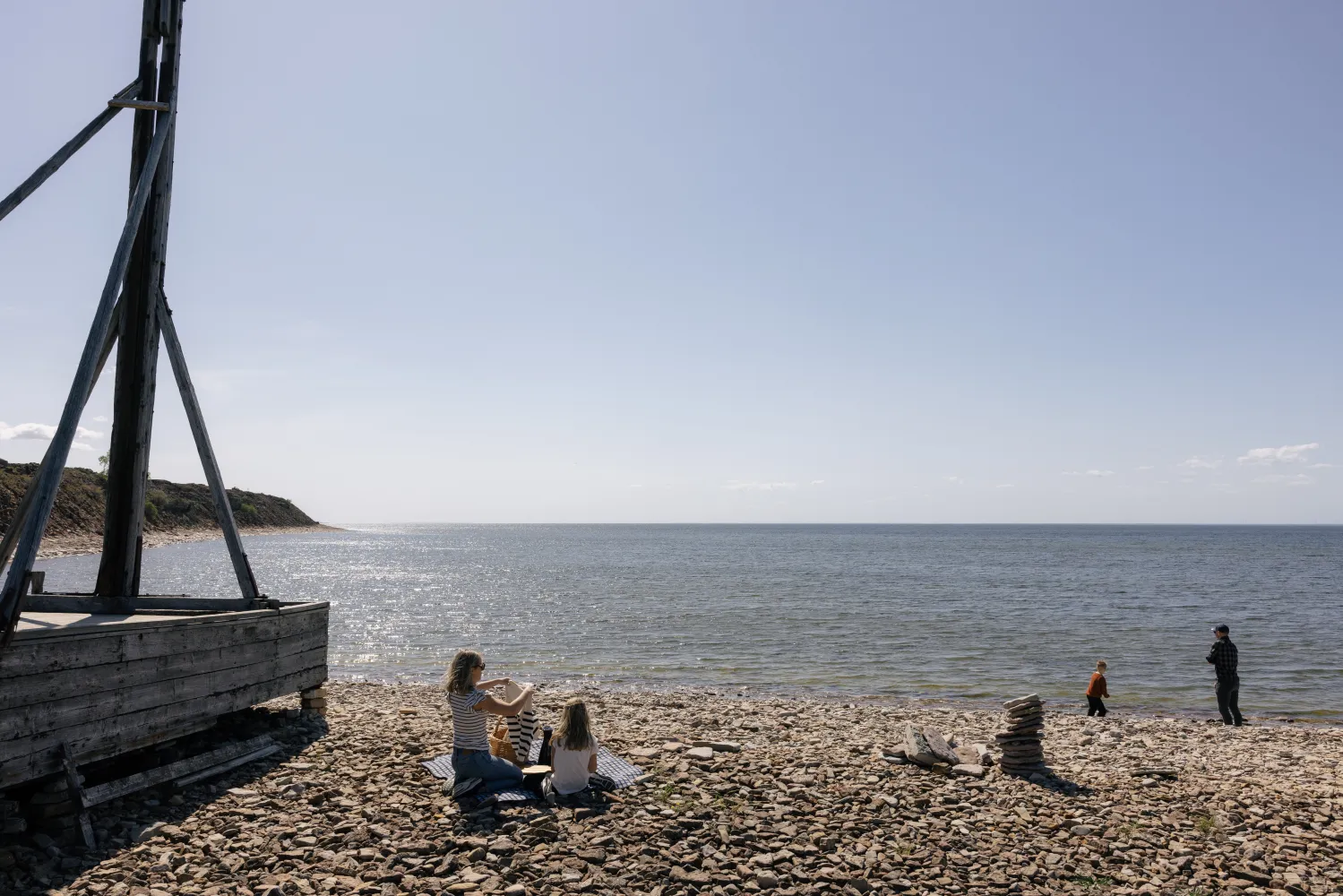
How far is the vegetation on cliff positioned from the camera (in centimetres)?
8456

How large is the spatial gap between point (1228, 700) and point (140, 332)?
77.1ft

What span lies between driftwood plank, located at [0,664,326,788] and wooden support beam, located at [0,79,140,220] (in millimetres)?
5552

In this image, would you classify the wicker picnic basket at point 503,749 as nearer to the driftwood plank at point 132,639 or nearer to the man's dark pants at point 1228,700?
the driftwood plank at point 132,639

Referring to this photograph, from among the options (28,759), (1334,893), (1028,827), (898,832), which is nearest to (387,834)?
(28,759)

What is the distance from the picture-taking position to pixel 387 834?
8.42 m

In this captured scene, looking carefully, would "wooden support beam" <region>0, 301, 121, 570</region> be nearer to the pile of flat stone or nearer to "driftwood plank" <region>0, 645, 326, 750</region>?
"driftwood plank" <region>0, 645, 326, 750</region>

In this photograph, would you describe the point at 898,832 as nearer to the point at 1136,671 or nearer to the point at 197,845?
the point at 197,845

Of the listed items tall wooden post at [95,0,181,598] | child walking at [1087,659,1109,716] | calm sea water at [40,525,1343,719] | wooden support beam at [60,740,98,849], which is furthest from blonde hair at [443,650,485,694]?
child walking at [1087,659,1109,716]

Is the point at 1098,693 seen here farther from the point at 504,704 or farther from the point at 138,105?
the point at 138,105

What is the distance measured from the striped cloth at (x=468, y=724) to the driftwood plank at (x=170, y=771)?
9.91 ft

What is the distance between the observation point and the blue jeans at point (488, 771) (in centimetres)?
958

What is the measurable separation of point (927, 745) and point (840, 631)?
78.1 feet

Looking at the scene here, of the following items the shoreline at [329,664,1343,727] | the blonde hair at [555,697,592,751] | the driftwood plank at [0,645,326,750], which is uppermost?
the driftwood plank at [0,645,326,750]

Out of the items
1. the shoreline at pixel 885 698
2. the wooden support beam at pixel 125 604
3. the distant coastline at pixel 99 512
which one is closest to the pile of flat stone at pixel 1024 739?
the shoreline at pixel 885 698
